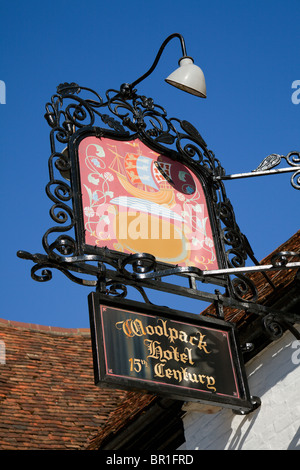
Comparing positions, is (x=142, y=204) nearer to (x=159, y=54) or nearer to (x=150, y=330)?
(x=150, y=330)

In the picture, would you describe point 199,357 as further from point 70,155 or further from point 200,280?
point 70,155

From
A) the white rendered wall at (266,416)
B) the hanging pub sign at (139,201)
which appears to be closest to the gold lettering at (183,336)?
the hanging pub sign at (139,201)

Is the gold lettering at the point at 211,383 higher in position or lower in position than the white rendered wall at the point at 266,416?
lower

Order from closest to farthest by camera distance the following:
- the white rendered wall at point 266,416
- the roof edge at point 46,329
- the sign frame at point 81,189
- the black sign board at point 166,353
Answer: the black sign board at point 166,353
the sign frame at point 81,189
the white rendered wall at point 266,416
the roof edge at point 46,329

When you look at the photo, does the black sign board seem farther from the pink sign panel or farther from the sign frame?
the pink sign panel

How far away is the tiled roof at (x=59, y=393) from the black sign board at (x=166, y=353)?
50.4 inches

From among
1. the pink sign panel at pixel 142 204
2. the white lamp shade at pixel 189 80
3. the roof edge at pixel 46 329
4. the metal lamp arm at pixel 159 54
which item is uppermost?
the roof edge at pixel 46 329

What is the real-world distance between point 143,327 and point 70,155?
163cm

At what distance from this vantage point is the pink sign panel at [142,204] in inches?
262

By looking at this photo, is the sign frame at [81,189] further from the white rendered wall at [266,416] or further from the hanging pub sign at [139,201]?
the white rendered wall at [266,416]

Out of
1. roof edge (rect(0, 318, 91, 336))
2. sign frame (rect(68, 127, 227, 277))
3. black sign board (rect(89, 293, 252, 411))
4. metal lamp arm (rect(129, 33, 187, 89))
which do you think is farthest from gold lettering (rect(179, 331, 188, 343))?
roof edge (rect(0, 318, 91, 336))

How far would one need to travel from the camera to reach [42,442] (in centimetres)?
929
